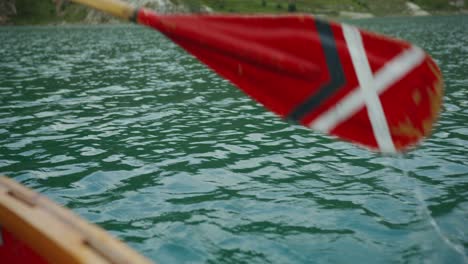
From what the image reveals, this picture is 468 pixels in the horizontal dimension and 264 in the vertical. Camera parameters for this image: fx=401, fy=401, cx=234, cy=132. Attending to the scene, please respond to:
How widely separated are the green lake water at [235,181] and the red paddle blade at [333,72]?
1.88 m

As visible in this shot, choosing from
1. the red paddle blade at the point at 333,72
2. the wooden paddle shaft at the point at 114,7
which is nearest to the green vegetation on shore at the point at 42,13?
the wooden paddle shaft at the point at 114,7

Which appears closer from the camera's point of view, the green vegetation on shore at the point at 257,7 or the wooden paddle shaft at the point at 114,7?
the wooden paddle shaft at the point at 114,7

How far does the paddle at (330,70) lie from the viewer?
494 cm

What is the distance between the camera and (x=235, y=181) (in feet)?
26.7

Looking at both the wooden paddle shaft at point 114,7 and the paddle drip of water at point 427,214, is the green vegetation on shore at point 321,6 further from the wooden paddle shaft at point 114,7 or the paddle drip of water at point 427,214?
the wooden paddle shaft at point 114,7

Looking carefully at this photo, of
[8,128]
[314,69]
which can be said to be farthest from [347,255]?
[8,128]

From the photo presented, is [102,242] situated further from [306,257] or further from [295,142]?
[295,142]

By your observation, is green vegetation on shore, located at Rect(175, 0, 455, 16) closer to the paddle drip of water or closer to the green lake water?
the green lake water

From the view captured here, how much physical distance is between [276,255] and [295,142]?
214 inches

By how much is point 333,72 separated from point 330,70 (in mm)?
45

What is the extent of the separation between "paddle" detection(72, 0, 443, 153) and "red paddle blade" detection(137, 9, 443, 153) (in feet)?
0.04

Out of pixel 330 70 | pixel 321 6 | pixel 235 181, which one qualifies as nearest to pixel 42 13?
pixel 321 6

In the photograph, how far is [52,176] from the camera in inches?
333

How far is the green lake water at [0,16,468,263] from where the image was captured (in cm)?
586
